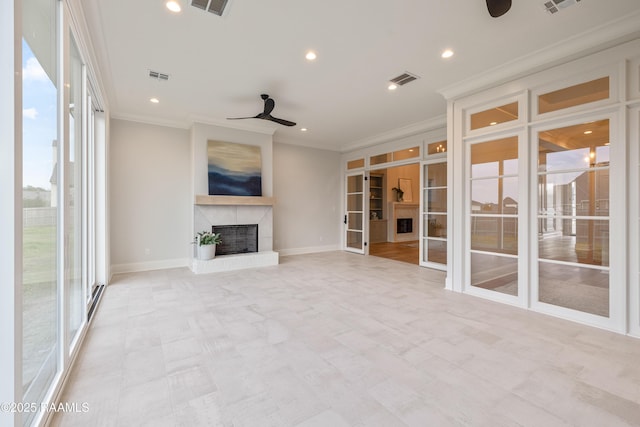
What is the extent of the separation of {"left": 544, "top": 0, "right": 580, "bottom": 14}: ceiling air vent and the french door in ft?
17.2

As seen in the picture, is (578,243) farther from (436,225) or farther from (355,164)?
(355,164)

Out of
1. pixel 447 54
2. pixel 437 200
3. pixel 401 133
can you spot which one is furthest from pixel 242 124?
pixel 437 200

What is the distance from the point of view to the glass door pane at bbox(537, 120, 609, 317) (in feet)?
9.66

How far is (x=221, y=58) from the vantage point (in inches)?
132

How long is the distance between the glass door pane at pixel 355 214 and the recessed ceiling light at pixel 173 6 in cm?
574

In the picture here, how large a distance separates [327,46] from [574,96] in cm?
283

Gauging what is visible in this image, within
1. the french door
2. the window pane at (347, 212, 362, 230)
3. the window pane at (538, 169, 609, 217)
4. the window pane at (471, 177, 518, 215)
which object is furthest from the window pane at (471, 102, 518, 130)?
the window pane at (347, 212, 362, 230)

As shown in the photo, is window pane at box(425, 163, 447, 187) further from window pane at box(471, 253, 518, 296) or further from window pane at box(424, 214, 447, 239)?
window pane at box(471, 253, 518, 296)

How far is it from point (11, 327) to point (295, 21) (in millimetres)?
3027

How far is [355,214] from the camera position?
25.9 ft

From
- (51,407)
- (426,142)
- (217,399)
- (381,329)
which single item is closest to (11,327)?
(51,407)

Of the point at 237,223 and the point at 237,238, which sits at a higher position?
the point at 237,223

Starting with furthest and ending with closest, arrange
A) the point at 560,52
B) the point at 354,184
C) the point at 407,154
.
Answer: the point at 354,184 < the point at 407,154 < the point at 560,52

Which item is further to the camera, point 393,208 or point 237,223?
point 393,208
